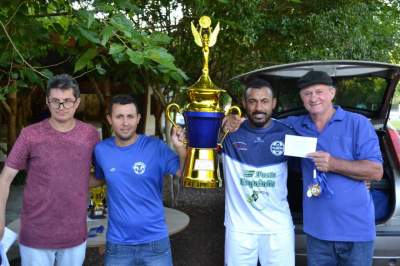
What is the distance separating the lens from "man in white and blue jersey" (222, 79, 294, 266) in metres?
2.88

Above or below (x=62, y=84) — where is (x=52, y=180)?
below

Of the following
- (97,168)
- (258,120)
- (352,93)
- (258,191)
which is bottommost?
(258,191)

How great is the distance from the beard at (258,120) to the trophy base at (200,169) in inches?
12.4

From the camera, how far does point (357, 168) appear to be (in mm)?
2637

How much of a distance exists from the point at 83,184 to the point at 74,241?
33cm

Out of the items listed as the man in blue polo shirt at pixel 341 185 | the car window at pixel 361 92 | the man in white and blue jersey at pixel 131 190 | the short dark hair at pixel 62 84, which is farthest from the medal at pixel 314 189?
the car window at pixel 361 92

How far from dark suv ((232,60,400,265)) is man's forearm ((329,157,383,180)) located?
94cm

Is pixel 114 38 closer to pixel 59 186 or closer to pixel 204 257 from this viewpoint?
pixel 59 186

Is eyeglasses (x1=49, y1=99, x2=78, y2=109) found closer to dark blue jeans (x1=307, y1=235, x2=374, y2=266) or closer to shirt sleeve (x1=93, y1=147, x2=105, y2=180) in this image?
shirt sleeve (x1=93, y1=147, x2=105, y2=180)

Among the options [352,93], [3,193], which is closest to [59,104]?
[3,193]

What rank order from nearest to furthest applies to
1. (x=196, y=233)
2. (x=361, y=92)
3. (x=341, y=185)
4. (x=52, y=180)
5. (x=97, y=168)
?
(x=52, y=180) < (x=341, y=185) < (x=97, y=168) < (x=361, y=92) < (x=196, y=233)

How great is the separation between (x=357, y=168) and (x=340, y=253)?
527 millimetres

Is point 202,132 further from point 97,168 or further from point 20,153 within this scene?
point 20,153

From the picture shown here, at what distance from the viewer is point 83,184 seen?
2730 mm
